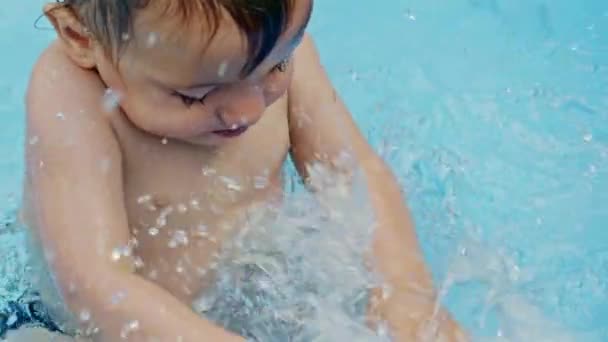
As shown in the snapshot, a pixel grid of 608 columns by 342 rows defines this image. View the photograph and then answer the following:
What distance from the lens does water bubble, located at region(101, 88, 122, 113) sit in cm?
130

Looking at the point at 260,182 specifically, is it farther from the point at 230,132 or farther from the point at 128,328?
the point at 128,328

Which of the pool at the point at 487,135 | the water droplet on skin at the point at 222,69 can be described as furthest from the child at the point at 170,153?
the pool at the point at 487,135

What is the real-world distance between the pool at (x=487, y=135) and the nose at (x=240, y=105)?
430mm

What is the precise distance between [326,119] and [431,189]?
39 centimetres

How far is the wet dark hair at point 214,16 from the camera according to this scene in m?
1.11

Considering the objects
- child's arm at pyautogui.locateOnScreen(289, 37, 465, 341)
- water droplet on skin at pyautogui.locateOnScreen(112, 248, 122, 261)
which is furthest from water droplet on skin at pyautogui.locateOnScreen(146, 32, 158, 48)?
child's arm at pyautogui.locateOnScreen(289, 37, 465, 341)

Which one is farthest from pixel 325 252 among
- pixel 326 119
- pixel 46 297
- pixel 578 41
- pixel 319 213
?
pixel 578 41

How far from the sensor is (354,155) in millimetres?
1543

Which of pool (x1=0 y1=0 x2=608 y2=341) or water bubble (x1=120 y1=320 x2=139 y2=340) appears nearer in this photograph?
water bubble (x1=120 y1=320 x2=139 y2=340)

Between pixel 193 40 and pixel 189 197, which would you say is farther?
pixel 189 197

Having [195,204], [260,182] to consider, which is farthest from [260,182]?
[195,204]

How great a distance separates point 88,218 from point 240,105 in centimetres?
22

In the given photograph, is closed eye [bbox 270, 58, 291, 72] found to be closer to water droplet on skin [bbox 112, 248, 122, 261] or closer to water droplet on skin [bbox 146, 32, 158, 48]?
water droplet on skin [bbox 146, 32, 158, 48]

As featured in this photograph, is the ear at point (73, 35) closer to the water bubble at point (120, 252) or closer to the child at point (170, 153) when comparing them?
the child at point (170, 153)
